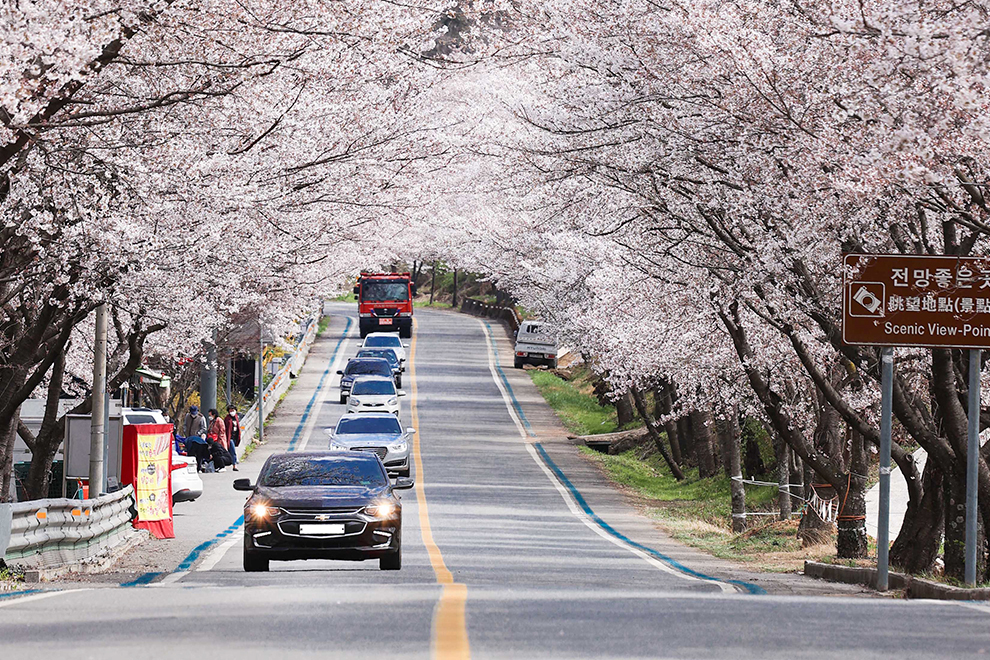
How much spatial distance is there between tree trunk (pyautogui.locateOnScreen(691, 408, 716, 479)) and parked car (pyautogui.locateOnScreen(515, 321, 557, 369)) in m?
25.0

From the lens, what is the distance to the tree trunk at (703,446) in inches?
1545

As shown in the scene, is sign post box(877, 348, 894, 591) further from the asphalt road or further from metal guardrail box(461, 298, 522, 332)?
metal guardrail box(461, 298, 522, 332)

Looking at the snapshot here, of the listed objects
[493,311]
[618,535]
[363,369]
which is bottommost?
[618,535]

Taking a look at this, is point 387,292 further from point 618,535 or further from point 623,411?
point 618,535

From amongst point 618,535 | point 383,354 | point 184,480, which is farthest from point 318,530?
point 383,354

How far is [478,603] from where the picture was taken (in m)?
10.4

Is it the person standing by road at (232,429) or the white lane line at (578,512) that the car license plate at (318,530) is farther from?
the person standing by road at (232,429)

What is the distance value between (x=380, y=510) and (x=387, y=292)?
57496 millimetres

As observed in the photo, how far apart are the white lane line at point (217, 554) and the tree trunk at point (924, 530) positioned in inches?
357

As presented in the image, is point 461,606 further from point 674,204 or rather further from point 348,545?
point 674,204

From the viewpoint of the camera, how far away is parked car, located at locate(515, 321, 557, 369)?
65.1m

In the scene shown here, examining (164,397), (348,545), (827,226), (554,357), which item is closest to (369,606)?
(348,545)

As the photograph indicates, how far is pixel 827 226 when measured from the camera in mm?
15930

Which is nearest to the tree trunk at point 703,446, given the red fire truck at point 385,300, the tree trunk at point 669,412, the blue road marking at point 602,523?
the tree trunk at point 669,412
